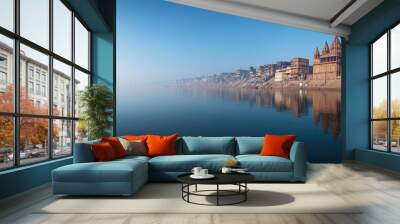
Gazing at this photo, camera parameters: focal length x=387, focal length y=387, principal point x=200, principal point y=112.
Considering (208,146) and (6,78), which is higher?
(6,78)

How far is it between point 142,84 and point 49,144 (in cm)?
610

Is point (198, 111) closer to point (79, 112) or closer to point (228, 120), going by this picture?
point (228, 120)

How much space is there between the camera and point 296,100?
12492 mm

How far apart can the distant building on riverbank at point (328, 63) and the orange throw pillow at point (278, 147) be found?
621 centimetres

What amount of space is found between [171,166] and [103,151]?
1115 millimetres

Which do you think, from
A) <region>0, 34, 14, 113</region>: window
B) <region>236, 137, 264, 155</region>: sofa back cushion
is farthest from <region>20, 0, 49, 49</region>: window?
<region>236, 137, 264, 155</region>: sofa back cushion

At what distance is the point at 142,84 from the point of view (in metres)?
12.5

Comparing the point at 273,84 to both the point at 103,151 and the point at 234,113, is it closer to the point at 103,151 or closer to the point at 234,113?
the point at 234,113

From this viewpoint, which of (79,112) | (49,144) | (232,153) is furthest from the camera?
(79,112)

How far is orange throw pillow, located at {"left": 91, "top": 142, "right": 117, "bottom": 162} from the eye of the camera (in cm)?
595

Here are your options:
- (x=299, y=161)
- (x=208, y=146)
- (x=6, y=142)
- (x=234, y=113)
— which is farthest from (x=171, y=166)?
(x=234, y=113)

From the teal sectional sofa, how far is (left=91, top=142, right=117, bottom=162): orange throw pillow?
0.08 metres

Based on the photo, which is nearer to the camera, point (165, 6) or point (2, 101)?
point (2, 101)

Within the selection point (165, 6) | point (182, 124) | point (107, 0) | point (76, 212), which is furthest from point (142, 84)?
point (76, 212)
